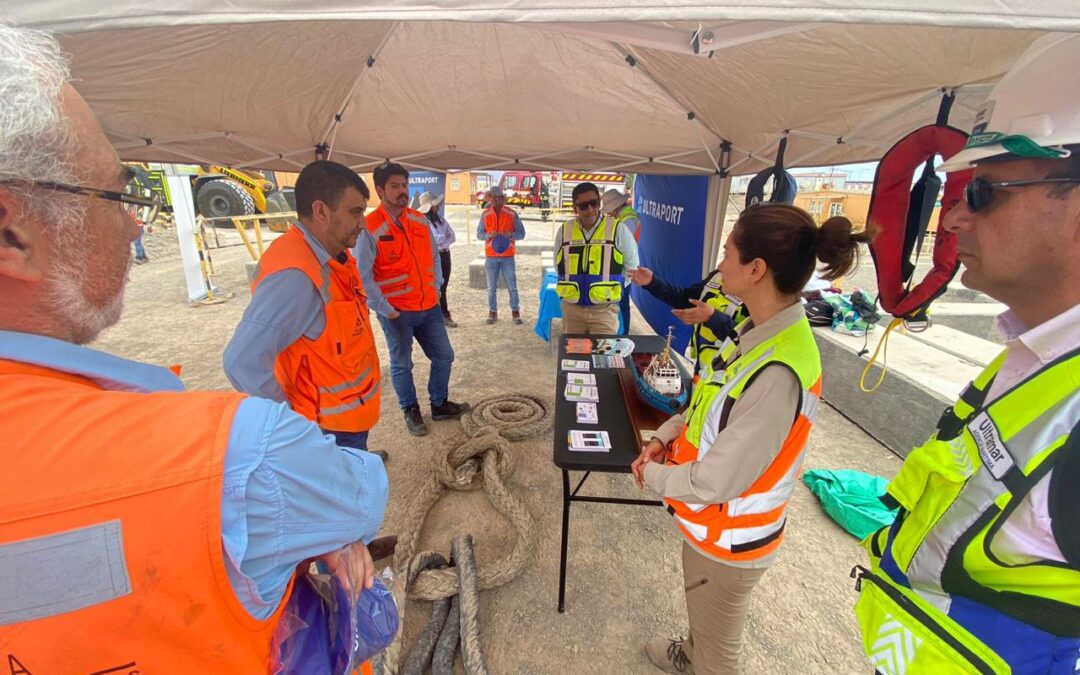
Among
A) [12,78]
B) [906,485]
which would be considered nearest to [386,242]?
[12,78]

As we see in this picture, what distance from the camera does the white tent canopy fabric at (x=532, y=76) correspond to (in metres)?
0.75

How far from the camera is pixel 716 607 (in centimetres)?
139

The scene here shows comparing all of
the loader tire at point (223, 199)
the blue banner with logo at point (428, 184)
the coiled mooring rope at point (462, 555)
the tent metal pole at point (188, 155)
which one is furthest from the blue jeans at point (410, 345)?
the loader tire at point (223, 199)

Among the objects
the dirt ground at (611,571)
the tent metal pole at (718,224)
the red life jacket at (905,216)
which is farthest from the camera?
the tent metal pole at (718,224)

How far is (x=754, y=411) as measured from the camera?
1122 mm

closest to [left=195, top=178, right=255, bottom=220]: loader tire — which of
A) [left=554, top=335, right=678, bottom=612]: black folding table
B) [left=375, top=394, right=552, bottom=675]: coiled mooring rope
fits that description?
[left=375, top=394, right=552, bottom=675]: coiled mooring rope

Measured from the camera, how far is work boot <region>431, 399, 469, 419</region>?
12.7 ft

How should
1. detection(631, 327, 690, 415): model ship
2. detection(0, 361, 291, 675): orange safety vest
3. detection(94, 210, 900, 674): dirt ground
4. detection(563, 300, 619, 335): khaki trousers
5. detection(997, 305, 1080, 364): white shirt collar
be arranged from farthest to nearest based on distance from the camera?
detection(563, 300, 619, 335): khaki trousers
detection(631, 327, 690, 415): model ship
detection(94, 210, 900, 674): dirt ground
detection(997, 305, 1080, 364): white shirt collar
detection(0, 361, 291, 675): orange safety vest

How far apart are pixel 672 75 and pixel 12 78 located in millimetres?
2908

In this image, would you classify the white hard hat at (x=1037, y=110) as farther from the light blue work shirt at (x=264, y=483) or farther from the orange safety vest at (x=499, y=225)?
the orange safety vest at (x=499, y=225)

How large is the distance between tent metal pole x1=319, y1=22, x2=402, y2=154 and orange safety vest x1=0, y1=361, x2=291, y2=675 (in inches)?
108

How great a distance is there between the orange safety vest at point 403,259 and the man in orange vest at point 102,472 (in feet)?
8.77

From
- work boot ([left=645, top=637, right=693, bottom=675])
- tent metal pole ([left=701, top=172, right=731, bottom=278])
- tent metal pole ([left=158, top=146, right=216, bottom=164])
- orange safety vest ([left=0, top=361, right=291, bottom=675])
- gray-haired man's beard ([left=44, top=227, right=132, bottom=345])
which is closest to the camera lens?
orange safety vest ([left=0, top=361, right=291, bottom=675])

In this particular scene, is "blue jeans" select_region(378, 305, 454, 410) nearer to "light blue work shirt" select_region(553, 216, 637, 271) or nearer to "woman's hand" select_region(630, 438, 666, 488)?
"light blue work shirt" select_region(553, 216, 637, 271)
